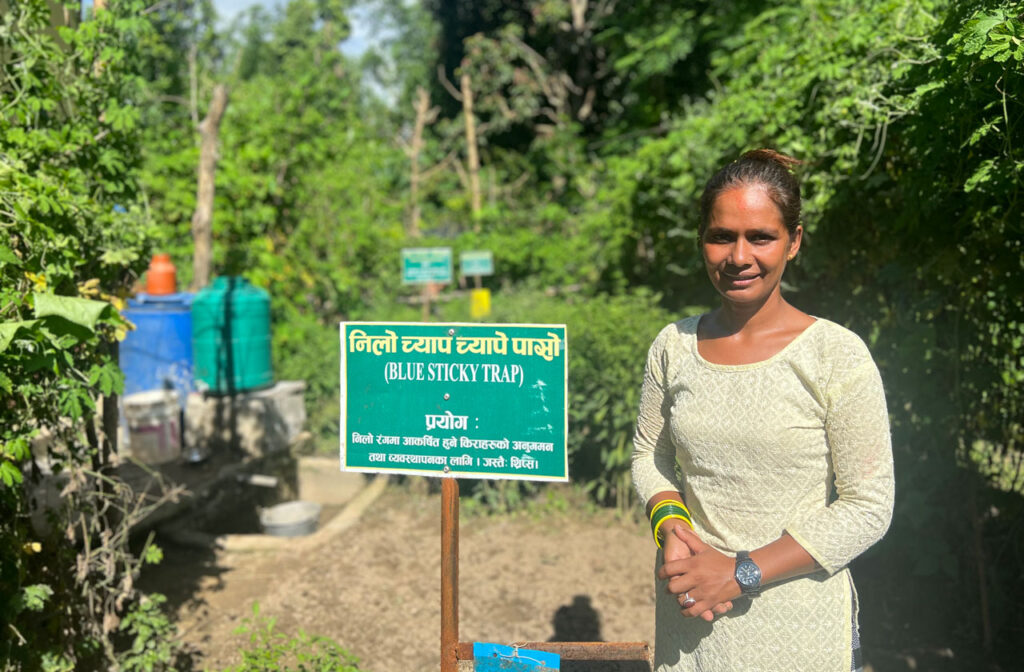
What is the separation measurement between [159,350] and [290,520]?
89.7 inches

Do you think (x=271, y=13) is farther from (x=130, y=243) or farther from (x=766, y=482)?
(x=766, y=482)

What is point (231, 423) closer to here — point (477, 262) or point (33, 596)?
point (477, 262)

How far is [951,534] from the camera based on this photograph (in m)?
3.72

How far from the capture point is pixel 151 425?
526 cm

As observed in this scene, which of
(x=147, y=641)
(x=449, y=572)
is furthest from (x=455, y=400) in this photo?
(x=147, y=641)

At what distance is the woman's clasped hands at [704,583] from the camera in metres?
1.47

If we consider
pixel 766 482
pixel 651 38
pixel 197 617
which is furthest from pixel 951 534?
pixel 651 38

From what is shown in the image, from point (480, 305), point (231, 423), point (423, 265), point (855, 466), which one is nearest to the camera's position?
point (855, 466)

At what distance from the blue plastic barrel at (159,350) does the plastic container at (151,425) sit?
45.5 inches

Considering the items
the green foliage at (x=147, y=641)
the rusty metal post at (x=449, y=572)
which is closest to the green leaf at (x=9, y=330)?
the rusty metal post at (x=449, y=572)

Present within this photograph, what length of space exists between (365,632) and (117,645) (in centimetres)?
113

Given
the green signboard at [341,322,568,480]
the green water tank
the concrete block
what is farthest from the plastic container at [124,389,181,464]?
the green signboard at [341,322,568,480]

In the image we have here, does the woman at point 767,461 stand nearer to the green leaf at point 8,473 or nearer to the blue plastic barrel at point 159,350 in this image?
the green leaf at point 8,473

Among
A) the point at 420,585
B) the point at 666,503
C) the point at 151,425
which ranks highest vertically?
the point at 666,503
